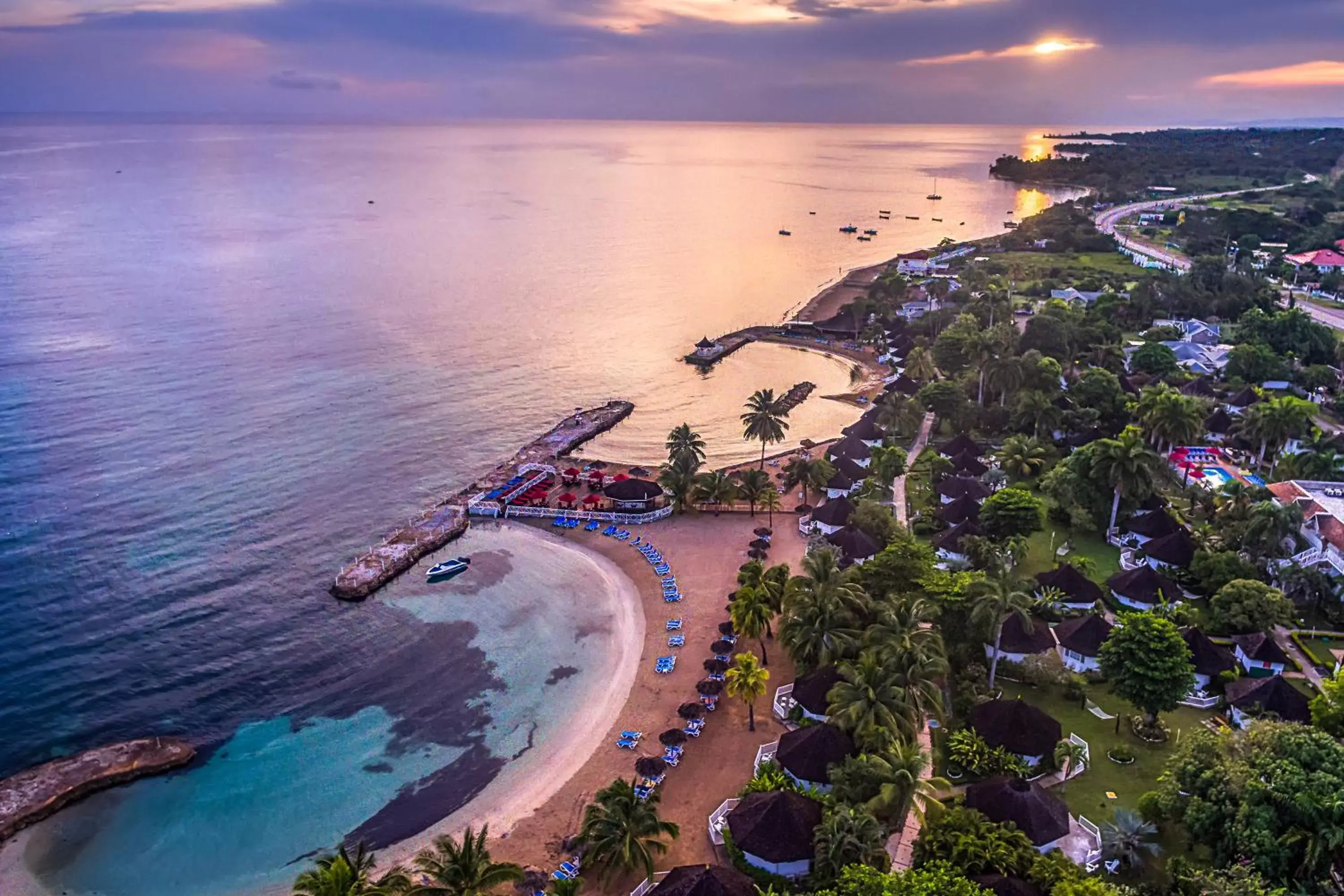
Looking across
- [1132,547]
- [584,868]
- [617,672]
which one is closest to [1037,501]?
[1132,547]

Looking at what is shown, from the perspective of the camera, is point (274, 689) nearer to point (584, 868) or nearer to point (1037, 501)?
point (584, 868)

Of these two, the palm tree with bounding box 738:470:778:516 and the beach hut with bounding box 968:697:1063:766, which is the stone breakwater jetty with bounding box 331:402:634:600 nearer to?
the palm tree with bounding box 738:470:778:516

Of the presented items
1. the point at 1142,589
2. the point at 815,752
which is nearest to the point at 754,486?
the point at 1142,589

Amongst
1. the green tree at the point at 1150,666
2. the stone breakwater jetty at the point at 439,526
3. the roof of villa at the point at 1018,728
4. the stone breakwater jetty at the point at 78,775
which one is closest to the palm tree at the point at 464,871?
the stone breakwater jetty at the point at 78,775

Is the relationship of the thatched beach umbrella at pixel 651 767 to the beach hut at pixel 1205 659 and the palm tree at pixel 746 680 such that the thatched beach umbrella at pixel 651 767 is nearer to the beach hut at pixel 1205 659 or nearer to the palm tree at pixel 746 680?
the palm tree at pixel 746 680

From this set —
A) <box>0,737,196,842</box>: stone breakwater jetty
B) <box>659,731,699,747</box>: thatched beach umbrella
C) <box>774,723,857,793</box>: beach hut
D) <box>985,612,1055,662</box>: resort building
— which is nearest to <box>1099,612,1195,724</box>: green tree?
<box>985,612,1055,662</box>: resort building
